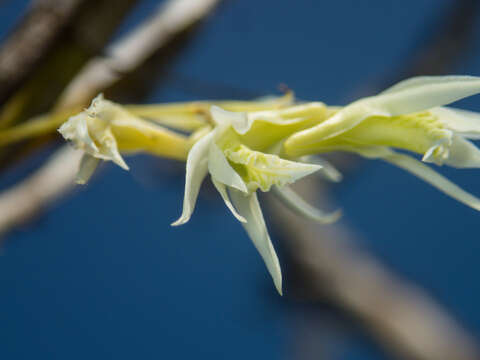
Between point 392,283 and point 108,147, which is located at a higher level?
point 108,147

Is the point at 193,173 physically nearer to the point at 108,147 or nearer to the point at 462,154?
the point at 108,147

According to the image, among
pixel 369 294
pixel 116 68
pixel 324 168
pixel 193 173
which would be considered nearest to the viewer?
pixel 193 173

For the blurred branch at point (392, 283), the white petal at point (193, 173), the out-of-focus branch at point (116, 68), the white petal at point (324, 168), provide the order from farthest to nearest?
1. the blurred branch at point (392, 283)
2. the out-of-focus branch at point (116, 68)
3. the white petal at point (324, 168)
4. the white petal at point (193, 173)

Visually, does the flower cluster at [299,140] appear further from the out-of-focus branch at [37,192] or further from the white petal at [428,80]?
the out-of-focus branch at [37,192]

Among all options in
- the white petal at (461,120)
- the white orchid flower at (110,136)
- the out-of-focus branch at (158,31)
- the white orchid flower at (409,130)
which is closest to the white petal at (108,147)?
the white orchid flower at (110,136)

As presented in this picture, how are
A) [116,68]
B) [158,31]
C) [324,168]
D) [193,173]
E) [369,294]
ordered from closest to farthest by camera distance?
[193,173]
[324,168]
[116,68]
[158,31]
[369,294]

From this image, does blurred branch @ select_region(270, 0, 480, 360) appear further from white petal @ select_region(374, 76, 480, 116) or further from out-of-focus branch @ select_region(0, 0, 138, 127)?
white petal @ select_region(374, 76, 480, 116)

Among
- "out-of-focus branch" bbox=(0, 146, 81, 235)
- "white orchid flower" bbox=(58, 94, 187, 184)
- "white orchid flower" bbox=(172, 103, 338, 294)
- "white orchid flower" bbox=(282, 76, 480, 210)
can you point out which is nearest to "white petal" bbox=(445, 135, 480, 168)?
"white orchid flower" bbox=(282, 76, 480, 210)

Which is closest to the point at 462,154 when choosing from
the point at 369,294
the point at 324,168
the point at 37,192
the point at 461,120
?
the point at 461,120
